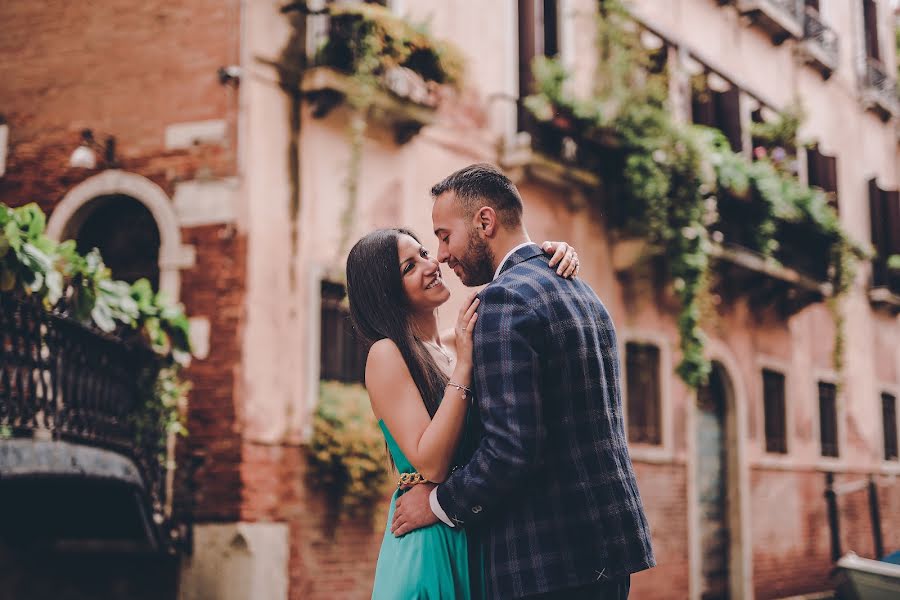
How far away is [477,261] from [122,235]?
5981 millimetres

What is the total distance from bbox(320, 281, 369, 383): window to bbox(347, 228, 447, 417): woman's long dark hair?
5.04m

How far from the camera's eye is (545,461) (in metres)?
2.64

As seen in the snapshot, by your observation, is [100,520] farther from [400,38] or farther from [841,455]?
[841,455]

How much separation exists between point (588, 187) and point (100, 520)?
20.0ft

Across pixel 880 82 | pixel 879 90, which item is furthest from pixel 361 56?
pixel 880 82

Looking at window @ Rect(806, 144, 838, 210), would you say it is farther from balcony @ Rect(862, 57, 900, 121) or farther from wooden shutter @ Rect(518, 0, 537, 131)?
wooden shutter @ Rect(518, 0, 537, 131)

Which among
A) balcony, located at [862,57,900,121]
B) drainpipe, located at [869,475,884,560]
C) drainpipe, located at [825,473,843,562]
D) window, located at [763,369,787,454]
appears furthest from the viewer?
balcony, located at [862,57,900,121]

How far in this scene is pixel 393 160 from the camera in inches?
345

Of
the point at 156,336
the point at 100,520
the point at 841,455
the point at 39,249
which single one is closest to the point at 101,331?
the point at 156,336

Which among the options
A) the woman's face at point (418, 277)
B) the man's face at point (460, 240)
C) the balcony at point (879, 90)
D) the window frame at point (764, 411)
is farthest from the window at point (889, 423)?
the man's face at point (460, 240)

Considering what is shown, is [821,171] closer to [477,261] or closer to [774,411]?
[774,411]

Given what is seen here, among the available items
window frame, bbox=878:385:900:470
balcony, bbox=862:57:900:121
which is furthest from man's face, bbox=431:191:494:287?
balcony, bbox=862:57:900:121

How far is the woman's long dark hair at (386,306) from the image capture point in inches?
116

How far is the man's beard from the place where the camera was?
292 cm
